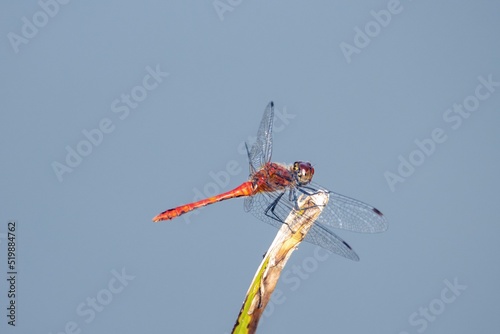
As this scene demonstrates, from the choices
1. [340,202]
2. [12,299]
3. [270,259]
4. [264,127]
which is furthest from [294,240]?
[12,299]

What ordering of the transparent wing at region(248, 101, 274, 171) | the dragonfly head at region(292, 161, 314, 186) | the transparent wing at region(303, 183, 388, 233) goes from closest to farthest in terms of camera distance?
the transparent wing at region(303, 183, 388, 233)
the dragonfly head at region(292, 161, 314, 186)
the transparent wing at region(248, 101, 274, 171)

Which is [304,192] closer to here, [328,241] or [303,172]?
[303,172]

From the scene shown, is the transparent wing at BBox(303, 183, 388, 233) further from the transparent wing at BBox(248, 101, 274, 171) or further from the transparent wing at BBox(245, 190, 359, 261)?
the transparent wing at BBox(248, 101, 274, 171)

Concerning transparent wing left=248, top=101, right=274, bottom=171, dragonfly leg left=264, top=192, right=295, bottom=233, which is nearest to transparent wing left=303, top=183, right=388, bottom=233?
dragonfly leg left=264, top=192, right=295, bottom=233

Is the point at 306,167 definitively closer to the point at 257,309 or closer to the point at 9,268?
the point at 257,309

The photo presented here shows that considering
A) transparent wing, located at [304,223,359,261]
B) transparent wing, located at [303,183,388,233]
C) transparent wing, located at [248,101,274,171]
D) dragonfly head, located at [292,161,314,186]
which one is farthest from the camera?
transparent wing, located at [248,101,274,171]

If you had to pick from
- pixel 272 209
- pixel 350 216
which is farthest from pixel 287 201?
pixel 350 216
